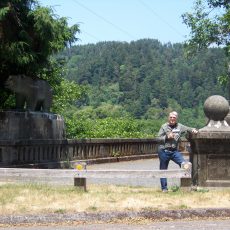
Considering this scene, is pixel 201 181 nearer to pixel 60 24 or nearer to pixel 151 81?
pixel 60 24

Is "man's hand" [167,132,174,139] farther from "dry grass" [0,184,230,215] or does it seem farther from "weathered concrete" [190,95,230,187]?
"dry grass" [0,184,230,215]

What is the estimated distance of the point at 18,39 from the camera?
16.2 metres

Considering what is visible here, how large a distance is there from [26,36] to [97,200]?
26.6ft

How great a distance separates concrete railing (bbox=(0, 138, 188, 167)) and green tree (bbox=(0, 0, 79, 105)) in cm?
225

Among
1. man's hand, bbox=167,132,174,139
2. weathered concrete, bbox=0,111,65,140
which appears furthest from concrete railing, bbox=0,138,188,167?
man's hand, bbox=167,132,174,139

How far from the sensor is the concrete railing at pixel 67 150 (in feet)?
49.1

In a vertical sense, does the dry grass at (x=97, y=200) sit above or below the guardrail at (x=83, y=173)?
below

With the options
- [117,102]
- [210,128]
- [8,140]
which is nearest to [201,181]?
[210,128]

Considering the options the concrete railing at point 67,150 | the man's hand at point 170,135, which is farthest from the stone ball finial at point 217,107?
the concrete railing at point 67,150

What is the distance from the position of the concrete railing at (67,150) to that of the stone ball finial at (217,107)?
6123 mm

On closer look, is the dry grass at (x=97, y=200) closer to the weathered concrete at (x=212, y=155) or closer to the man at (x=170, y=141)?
the weathered concrete at (x=212, y=155)

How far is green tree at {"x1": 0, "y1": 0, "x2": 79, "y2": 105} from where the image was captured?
1572 centimetres

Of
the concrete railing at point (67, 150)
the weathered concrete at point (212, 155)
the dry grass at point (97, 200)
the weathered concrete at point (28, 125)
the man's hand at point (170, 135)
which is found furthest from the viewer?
the weathered concrete at point (28, 125)

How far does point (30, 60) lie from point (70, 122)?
15113mm
